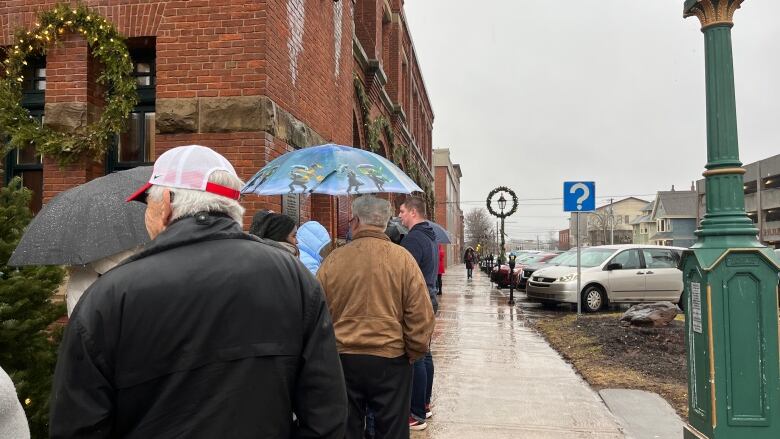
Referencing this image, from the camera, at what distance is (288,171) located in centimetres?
479

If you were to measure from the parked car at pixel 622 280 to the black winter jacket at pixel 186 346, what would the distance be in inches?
514

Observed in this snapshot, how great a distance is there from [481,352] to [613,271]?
22.8 ft

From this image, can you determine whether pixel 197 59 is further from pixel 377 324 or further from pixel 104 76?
Answer: pixel 377 324

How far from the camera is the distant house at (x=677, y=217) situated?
78750 millimetres

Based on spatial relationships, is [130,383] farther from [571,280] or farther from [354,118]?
[571,280]

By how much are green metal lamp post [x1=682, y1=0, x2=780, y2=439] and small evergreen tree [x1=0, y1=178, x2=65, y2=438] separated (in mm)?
4390

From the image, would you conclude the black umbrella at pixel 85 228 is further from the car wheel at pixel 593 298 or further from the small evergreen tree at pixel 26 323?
the car wheel at pixel 593 298

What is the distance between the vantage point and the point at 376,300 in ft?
11.8

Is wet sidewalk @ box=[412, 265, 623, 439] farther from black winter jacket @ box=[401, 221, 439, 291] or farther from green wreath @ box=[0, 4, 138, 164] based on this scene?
green wreath @ box=[0, 4, 138, 164]

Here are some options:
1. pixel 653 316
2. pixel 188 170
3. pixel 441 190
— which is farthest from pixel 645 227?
pixel 188 170

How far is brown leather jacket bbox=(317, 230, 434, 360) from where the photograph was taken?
358 centimetres

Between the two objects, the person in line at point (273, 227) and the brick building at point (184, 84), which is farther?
the brick building at point (184, 84)

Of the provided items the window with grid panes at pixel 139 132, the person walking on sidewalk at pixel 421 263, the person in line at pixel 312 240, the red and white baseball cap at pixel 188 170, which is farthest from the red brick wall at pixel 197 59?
the red and white baseball cap at pixel 188 170

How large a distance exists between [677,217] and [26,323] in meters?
86.6
